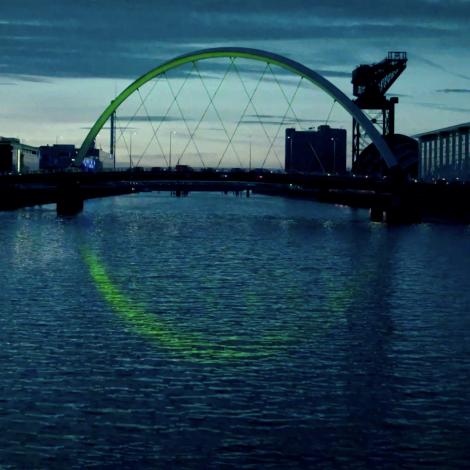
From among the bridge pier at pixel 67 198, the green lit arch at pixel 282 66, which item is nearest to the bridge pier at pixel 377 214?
the green lit arch at pixel 282 66

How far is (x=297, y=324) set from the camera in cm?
3256

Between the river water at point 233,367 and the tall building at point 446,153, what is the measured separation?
338 feet

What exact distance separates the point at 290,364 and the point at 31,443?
8.71m

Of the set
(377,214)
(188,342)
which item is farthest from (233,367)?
(377,214)

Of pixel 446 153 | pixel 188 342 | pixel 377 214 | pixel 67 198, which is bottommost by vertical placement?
pixel 377 214

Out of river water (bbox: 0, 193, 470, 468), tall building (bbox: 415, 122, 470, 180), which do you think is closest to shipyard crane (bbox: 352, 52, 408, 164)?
tall building (bbox: 415, 122, 470, 180)

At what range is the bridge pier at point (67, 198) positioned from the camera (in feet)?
425

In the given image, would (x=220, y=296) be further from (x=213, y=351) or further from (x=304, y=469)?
(x=304, y=469)

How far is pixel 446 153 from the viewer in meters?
167

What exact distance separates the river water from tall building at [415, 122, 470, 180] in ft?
338

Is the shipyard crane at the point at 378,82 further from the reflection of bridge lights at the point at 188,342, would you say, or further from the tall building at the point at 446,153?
the reflection of bridge lights at the point at 188,342

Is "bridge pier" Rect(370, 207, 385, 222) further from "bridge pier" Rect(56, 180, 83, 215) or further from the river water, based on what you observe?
the river water

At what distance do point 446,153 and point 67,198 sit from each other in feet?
202

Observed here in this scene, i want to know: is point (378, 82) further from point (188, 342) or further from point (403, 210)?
point (188, 342)
